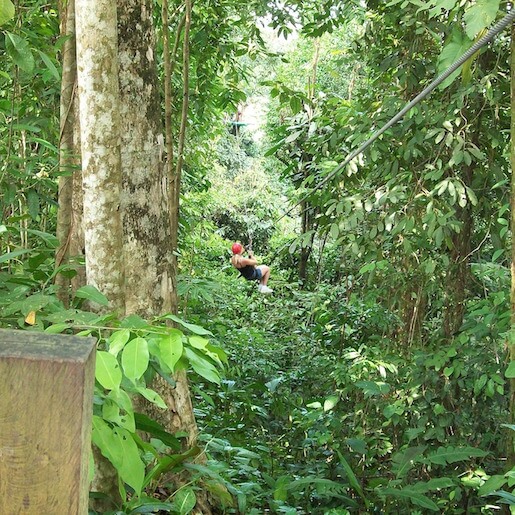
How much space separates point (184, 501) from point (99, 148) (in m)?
1.20

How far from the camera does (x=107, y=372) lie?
129 centimetres

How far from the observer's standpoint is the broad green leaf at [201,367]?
1492 millimetres

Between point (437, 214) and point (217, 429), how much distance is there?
1.85m

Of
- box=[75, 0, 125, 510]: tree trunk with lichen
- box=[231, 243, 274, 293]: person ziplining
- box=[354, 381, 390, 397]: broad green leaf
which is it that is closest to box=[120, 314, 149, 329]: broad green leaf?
box=[75, 0, 125, 510]: tree trunk with lichen

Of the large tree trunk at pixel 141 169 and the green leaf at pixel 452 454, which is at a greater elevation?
the large tree trunk at pixel 141 169

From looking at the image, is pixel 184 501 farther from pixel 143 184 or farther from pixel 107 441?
pixel 143 184

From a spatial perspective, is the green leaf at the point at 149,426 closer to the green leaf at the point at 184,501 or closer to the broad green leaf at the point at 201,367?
the green leaf at the point at 184,501

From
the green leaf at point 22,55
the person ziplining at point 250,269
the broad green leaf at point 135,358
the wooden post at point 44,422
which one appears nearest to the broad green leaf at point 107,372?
the broad green leaf at point 135,358

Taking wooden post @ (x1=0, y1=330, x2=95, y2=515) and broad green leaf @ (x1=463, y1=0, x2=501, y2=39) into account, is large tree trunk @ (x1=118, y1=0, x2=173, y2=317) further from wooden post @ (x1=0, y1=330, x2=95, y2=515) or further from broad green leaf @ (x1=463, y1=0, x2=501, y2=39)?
wooden post @ (x1=0, y1=330, x2=95, y2=515)

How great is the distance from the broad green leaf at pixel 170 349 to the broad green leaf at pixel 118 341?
0.23 ft

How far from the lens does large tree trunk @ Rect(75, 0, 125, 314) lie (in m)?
2.12

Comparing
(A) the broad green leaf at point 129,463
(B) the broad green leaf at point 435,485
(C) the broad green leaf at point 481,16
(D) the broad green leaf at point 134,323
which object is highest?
(C) the broad green leaf at point 481,16

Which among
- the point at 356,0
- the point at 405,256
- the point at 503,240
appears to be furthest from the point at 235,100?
the point at 503,240

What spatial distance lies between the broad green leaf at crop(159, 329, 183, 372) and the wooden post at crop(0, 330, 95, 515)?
608mm
